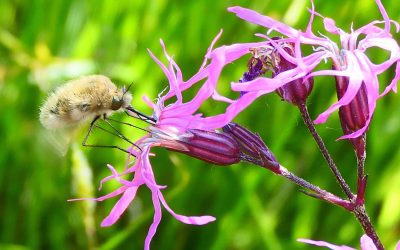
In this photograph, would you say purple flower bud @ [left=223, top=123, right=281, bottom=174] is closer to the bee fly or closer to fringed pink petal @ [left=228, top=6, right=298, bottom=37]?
fringed pink petal @ [left=228, top=6, right=298, bottom=37]

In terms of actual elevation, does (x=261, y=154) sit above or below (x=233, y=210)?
above

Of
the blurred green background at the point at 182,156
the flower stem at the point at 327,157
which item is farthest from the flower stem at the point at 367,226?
the blurred green background at the point at 182,156

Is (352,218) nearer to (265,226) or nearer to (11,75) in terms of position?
(265,226)

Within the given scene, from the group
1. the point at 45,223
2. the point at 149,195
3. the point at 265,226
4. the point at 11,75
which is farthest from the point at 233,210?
the point at 11,75

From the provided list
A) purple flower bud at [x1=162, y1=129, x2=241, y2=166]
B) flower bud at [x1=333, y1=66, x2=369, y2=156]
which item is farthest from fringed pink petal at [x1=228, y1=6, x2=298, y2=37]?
purple flower bud at [x1=162, y1=129, x2=241, y2=166]

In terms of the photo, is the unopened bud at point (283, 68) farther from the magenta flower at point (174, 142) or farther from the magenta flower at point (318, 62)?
the magenta flower at point (174, 142)

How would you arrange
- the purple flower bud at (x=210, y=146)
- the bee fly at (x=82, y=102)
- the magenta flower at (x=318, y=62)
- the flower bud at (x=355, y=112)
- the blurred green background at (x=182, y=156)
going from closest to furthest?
1. the magenta flower at (x=318, y=62)
2. the flower bud at (x=355, y=112)
3. the purple flower bud at (x=210, y=146)
4. the bee fly at (x=82, y=102)
5. the blurred green background at (x=182, y=156)

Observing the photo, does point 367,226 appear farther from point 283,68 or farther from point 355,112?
point 283,68
